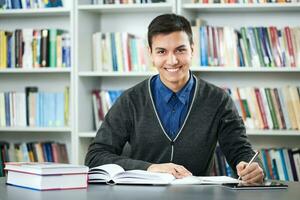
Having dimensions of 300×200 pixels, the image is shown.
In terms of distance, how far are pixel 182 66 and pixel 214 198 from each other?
37.7 inches

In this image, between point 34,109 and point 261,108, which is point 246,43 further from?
point 34,109

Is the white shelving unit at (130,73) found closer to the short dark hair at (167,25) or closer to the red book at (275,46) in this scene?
the red book at (275,46)

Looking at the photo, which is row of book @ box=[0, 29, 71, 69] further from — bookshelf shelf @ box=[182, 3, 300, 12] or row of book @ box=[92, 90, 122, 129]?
bookshelf shelf @ box=[182, 3, 300, 12]

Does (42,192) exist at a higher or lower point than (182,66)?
lower

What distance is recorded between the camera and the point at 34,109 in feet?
14.1

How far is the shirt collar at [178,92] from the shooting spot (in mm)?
2779

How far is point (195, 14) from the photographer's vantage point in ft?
13.7

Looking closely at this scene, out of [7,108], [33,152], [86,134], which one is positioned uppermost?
[7,108]

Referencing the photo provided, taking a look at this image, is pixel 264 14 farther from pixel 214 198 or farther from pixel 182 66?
pixel 214 198

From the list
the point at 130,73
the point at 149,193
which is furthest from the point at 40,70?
the point at 149,193

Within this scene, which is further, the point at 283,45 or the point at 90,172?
the point at 283,45

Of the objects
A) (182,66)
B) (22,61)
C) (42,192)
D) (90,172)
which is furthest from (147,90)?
(22,61)

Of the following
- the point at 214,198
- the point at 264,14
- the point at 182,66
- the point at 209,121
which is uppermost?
the point at 264,14

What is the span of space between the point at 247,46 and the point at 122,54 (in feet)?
2.63
